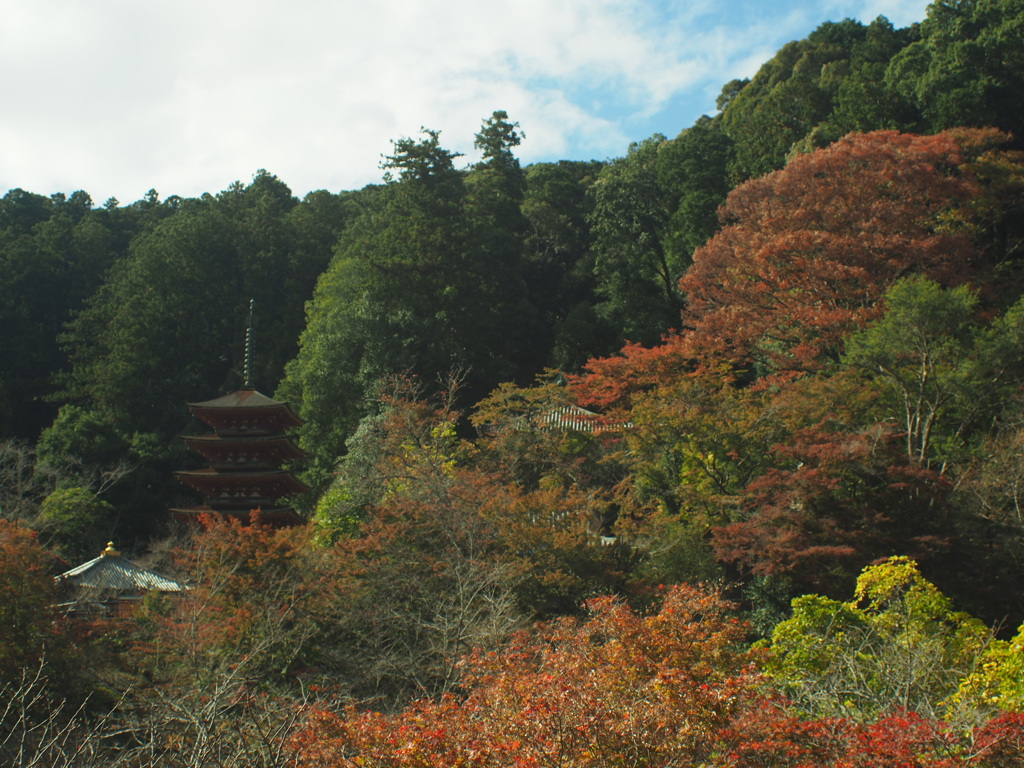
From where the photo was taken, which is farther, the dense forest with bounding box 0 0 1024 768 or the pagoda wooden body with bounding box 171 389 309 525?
the pagoda wooden body with bounding box 171 389 309 525

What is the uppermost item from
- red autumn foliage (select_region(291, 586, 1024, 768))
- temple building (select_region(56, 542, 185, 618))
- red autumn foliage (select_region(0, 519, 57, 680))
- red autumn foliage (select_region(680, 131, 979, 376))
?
red autumn foliage (select_region(680, 131, 979, 376))

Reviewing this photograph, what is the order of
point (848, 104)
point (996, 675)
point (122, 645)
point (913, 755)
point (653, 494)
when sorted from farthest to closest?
point (848, 104) < point (653, 494) < point (122, 645) < point (996, 675) < point (913, 755)

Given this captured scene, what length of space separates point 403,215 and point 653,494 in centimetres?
1541

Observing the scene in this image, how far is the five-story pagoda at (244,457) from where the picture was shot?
1602cm

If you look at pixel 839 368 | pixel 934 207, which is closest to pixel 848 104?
pixel 934 207

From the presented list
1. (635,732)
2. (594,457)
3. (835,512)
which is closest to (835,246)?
(835,512)

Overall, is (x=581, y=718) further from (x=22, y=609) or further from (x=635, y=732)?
(x=22, y=609)

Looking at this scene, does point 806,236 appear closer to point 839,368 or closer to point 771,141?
point 839,368

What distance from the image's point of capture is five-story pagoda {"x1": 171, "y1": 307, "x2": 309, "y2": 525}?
631 inches

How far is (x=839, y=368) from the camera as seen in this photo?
14992mm

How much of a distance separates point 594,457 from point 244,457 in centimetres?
731

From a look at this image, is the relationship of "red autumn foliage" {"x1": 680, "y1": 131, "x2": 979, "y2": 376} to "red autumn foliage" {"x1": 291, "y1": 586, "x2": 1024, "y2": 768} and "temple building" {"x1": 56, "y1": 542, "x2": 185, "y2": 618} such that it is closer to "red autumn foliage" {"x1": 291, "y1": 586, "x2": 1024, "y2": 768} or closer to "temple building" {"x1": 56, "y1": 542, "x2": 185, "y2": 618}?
"red autumn foliage" {"x1": 291, "y1": 586, "x2": 1024, "y2": 768}

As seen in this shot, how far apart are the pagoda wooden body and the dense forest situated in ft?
4.61

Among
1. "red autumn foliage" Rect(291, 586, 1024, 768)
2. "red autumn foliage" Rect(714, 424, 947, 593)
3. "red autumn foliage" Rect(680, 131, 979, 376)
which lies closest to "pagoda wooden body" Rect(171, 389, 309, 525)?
"red autumn foliage" Rect(714, 424, 947, 593)
